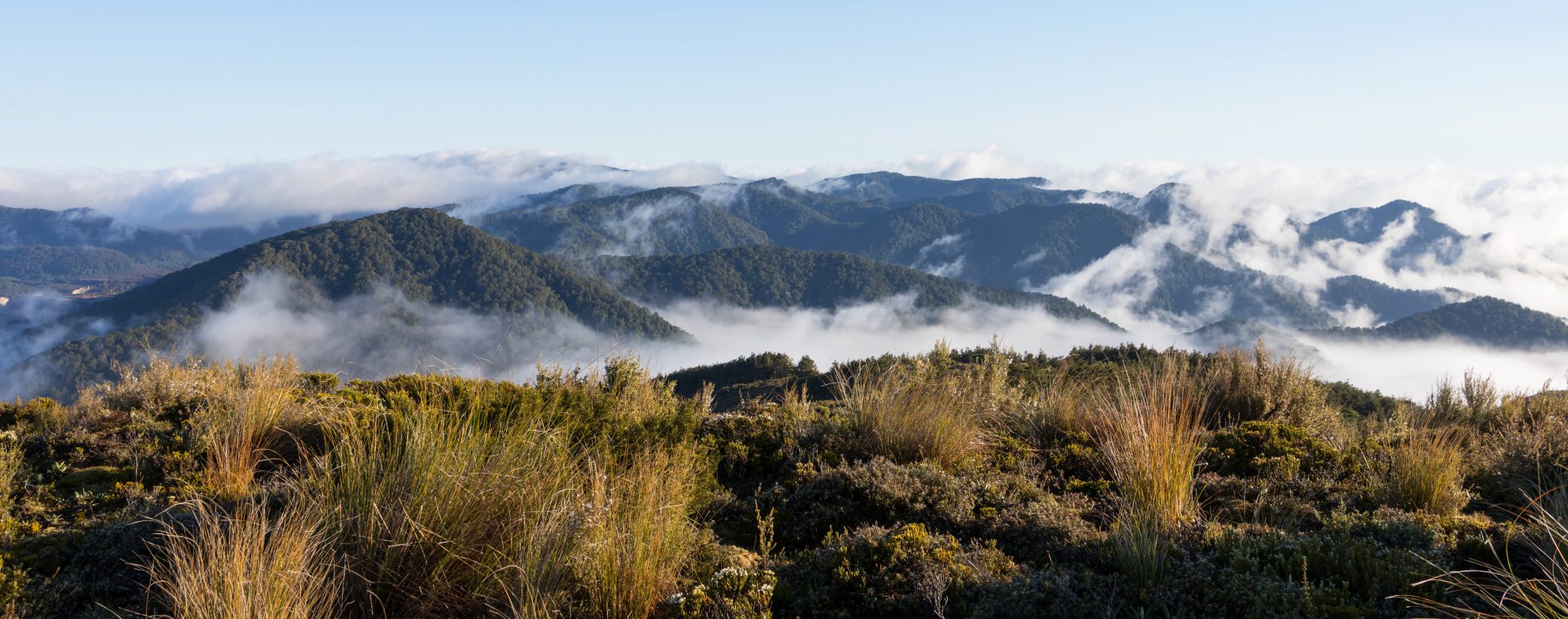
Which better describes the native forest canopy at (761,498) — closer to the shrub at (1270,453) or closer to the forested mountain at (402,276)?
the shrub at (1270,453)

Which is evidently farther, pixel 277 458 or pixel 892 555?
pixel 277 458

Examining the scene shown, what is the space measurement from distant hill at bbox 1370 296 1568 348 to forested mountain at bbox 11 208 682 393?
120 metres

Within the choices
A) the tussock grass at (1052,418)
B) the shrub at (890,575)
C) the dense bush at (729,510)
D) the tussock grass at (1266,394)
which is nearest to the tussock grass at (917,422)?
the dense bush at (729,510)

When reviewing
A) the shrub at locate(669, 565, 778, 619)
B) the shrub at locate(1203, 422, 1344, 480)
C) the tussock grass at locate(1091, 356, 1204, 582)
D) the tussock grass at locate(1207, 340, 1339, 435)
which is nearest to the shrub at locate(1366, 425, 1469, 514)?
the shrub at locate(1203, 422, 1344, 480)

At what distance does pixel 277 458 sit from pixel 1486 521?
7322mm

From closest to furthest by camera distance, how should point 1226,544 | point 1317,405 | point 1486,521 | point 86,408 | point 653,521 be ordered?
point 653,521, point 1226,544, point 1486,521, point 86,408, point 1317,405

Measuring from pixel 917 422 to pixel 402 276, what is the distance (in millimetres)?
→ 161182

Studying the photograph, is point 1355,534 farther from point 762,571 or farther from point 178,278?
point 178,278

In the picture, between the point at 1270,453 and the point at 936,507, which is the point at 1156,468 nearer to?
the point at 936,507

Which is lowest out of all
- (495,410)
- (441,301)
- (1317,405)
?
(441,301)

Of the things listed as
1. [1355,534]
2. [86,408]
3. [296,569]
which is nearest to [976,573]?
[1355,534]

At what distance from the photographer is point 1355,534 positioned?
434 centimetres

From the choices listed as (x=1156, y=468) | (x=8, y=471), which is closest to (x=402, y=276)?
(x=8, y=471)

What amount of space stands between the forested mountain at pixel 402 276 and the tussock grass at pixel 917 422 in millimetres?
122689
